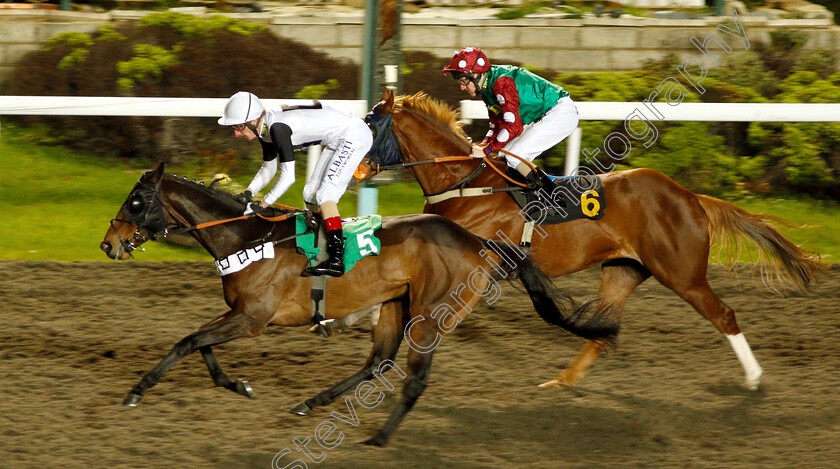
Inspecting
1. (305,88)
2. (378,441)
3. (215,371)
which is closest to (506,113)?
(378,441)

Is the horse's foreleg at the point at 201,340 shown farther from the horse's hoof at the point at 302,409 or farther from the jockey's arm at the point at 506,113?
the jockey's arm at the point at 506,113

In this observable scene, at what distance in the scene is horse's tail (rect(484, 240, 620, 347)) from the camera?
4949mm

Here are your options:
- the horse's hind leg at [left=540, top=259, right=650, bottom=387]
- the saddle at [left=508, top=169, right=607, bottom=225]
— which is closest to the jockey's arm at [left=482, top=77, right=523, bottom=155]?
the saddle at [left=508, top=169, right=607, bottom=225]

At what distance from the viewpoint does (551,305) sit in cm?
494

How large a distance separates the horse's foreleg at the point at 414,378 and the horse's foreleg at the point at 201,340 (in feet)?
2.59

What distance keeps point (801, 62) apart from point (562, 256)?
6.42 metres

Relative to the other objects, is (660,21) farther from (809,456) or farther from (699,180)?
(809,456)

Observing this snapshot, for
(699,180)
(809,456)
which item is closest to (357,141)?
(809,456)

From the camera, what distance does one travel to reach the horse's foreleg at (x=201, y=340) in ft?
15.3

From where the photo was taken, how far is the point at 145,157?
31.9 ft

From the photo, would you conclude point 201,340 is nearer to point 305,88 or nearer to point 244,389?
point 244,389

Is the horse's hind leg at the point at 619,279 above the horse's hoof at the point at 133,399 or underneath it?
above

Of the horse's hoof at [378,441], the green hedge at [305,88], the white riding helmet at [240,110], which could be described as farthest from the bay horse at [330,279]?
the green hedge at [305,88]

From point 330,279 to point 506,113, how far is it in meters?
1.54
